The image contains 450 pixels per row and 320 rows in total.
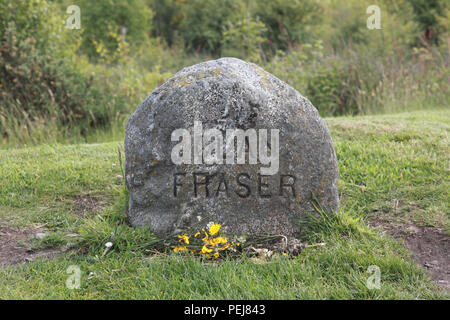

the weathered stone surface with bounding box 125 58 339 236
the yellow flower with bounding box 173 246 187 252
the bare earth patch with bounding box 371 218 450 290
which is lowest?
the bare earth patch with bounding box 371 218 450 290

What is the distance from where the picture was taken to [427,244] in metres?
3.68

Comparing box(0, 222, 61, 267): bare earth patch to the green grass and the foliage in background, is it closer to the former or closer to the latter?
the green grass

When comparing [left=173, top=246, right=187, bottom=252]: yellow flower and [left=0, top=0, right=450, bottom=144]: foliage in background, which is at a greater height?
[left=0, top=0, right=450, bottom=144]: foliage in background

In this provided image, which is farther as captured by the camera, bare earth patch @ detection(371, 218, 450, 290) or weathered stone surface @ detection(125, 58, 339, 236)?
weathered stone surface @ detection(125, 58, 339, 236)

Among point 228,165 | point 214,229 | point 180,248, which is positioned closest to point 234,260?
point 214,229

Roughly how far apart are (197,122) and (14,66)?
621 centimetres

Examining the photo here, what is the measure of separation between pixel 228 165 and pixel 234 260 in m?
0.78

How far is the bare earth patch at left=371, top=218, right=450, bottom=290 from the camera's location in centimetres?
330

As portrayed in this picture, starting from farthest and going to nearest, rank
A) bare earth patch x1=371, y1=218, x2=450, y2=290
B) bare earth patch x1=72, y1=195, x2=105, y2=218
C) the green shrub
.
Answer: the green shrub < bare earth patch x1=72, y1=195, x2=105, y2=218 < bare earth patch x1=371, y1=218, x2=450, y2=290

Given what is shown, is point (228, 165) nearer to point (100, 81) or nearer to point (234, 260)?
point (234, 260)

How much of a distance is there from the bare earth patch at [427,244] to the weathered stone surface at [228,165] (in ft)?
2.20

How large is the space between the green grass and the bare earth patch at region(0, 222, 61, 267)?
0.11 metres

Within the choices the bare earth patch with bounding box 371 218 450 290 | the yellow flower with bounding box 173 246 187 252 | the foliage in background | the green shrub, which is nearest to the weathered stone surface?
the yellow flower with bounding box 173 246 187 252

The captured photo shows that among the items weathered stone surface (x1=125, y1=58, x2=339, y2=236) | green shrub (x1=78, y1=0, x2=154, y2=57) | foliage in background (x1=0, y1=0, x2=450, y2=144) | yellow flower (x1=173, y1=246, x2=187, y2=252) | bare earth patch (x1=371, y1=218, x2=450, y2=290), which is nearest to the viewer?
bare earth patch (x1=371, y1=218, x2=450, y2=290)
